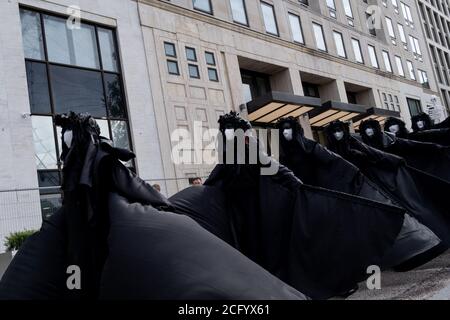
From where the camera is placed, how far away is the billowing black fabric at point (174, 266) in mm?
2660

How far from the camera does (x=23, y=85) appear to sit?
13.3 m

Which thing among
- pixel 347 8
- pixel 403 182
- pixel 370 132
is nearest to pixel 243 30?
pixel 347 8

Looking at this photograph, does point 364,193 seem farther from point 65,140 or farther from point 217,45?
point 217,45

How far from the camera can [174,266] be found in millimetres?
2818

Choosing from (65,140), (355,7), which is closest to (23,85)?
(65,140)

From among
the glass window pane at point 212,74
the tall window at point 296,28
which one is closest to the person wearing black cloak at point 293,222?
the glass window pane at point 212,74

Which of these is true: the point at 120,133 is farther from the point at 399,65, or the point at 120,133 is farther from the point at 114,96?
the point at 399,65

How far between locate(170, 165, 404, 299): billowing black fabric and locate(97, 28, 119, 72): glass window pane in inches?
460

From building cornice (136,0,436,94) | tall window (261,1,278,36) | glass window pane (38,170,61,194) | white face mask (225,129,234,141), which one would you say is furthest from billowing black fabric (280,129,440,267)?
tall window (261,1,278,36)

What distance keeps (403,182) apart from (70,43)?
11382 mm

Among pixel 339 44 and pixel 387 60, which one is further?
pixel 387 60

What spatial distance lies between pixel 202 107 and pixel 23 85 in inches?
246

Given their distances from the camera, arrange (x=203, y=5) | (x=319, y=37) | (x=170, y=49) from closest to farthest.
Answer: (x=170, y=49) → (x=203, y=5) → (x=319, y=37)

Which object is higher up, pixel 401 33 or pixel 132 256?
pixel 401 33
